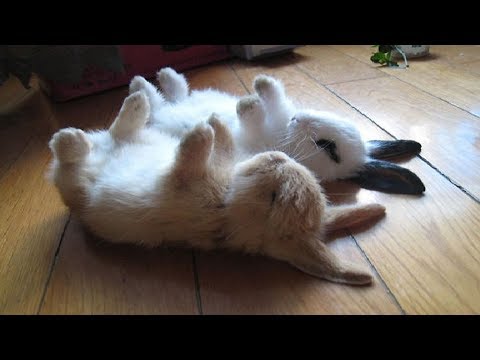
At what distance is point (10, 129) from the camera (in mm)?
1986

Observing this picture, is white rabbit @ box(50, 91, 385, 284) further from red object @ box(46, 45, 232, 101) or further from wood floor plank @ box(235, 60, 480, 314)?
red object @ box(46, 45, 232, 101)

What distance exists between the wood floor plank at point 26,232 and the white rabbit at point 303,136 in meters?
0.48

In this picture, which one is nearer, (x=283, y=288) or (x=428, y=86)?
(x=283, y=288)

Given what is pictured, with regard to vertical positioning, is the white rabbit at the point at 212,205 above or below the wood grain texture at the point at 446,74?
above

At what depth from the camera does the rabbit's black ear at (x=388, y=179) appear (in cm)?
116

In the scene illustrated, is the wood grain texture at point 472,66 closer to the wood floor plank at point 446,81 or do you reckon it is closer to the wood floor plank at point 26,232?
the wood floor plank at point 446,81

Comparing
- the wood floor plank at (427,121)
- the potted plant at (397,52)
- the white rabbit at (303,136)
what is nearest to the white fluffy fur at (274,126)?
the white rabbit at (303,136)

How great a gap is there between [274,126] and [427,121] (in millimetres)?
709

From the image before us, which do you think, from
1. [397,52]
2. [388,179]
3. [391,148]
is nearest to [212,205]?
[388,179]
